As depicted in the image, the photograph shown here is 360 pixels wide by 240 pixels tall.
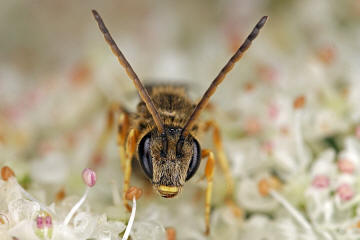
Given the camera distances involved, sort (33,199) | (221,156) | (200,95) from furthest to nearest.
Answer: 1. (200,95)
2. (221,156)
3. (33,199)

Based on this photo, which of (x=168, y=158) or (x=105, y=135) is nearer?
(x=168, y=158)

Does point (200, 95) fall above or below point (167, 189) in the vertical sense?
above

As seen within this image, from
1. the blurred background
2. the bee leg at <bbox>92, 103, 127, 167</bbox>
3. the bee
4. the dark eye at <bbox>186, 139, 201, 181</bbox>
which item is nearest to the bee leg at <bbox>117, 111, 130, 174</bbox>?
the bee

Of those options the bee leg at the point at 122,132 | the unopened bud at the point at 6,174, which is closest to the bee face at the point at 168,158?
the bee leg at the point at 122,132

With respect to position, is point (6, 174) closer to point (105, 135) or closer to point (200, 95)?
point (105, 135)

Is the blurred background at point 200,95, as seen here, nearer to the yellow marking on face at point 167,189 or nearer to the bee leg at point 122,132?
the bee leg at point 122,132

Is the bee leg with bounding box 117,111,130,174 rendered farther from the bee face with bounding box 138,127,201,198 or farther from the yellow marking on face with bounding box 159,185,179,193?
the yellow marking on face with bounding box 159,185,179,193

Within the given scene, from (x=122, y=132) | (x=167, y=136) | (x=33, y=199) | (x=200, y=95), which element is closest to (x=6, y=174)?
(x=33, y=199)

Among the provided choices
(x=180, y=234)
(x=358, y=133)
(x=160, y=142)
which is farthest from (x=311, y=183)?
(x=160, y=142)
